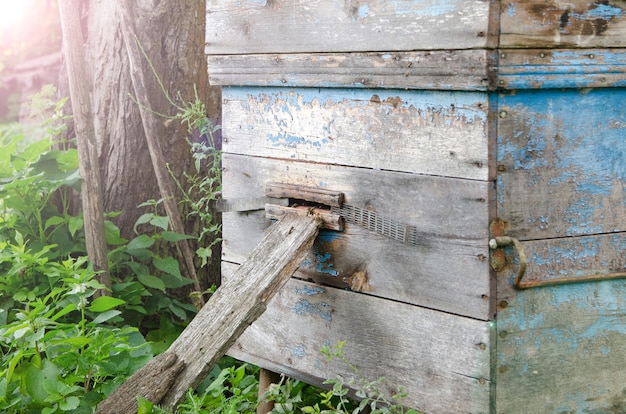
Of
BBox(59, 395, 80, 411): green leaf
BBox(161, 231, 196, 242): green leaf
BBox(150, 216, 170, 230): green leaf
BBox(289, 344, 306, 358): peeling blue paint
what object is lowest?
BBox(59, 395, 80, 411): green leaf

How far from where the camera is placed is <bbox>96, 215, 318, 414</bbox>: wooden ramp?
2277mm

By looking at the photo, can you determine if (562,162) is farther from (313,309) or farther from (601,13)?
(313,309)

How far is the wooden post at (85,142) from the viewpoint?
333 centimetres

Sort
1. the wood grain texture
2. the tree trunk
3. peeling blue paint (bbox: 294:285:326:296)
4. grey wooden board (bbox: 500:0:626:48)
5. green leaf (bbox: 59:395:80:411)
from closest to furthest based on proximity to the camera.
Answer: grey wooden board (bbox: 500:0:626:48) → the wood grain texture → green leaf (bbox: 59:395:80:411) → peeling blue paint (bbox: 294:285:326:296) → the tree trunk

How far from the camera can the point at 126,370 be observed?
105 inches

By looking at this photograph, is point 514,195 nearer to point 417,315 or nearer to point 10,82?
point 417,315

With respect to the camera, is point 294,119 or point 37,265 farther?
point 37,265

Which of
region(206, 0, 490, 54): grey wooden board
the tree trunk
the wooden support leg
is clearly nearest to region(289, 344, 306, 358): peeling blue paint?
the wooden support leg

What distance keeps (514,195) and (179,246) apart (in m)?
1.99

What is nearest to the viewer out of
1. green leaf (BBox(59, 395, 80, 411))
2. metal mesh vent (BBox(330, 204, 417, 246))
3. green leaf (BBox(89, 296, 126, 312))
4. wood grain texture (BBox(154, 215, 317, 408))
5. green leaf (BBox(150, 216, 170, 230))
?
metal mesh vent (BBox(330, 204, 417, 246))

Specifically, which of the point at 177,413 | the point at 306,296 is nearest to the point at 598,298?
the point at 306,296

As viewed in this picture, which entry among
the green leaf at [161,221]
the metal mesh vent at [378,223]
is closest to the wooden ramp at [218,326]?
the metal mesh vent at [378,223]

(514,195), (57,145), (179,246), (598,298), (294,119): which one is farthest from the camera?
(57,145)

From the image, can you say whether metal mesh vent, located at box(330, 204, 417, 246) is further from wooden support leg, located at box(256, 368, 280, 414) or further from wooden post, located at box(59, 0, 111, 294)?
wooden post, located at box(59, 0, 111, 294)
